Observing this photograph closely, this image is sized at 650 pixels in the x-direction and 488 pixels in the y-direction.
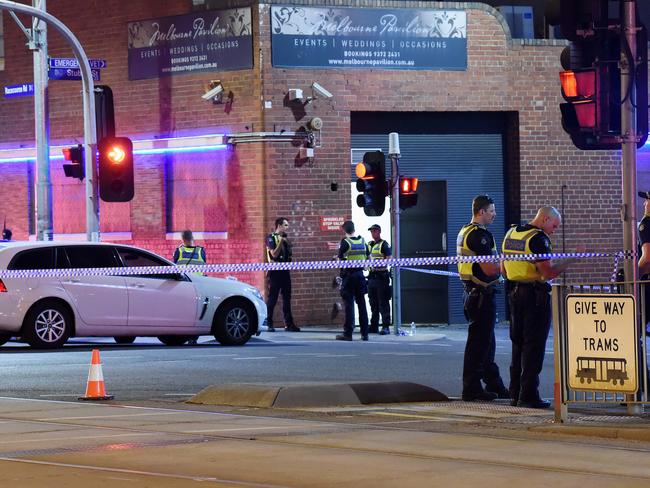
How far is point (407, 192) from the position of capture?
25141 millimetres

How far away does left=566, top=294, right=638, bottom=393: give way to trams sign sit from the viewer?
10.9 metres

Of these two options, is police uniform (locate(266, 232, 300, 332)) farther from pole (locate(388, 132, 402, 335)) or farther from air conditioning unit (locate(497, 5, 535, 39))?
air conditioning unit (locate(497, 5, 535, 39))

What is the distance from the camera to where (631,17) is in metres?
12.4

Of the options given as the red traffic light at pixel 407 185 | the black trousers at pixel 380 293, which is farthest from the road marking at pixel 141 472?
the black trousers at pixel 380 293

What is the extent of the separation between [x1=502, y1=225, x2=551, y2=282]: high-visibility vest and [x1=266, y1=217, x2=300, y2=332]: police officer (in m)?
13.4

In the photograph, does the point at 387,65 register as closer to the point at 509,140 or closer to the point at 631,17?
the point at 509,140

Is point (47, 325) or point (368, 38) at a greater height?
point (368, 38)

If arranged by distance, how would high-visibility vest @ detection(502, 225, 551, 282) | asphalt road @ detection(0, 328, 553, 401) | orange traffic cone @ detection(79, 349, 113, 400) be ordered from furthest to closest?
1. asphalt road @ detection(0, 328, 553, 401)
2. orange traffic cone @ detection(79, 349, 113, 400)
3. high-visibility vest @ detection(502, 225, 551, 282)

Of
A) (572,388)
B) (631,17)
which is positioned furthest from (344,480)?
(631,17)

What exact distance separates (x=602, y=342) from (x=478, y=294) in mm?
2346

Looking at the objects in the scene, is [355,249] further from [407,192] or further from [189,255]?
[189,255]

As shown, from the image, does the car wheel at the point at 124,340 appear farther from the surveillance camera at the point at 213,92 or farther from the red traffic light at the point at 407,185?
the surveillance camera at the point at 213,92

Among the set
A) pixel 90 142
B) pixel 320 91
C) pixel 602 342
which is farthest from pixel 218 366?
pixel 320 91

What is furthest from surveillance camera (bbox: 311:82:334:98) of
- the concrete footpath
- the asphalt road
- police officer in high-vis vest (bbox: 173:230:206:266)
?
Result: the concrete footpath
